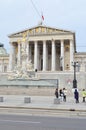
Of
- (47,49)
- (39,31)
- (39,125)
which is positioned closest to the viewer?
(39,125)

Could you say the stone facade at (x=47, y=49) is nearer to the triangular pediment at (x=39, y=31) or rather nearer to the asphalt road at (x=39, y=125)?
the triangular pediment at (x=39, y=31)

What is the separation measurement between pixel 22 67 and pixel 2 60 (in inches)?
1782

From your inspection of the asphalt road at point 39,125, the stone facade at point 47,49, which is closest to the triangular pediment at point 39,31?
the stone facade at point 47,49

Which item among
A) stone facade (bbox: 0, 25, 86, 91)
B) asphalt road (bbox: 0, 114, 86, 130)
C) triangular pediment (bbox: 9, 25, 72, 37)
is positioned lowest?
asphalt road (bbox: 0, 114, 86, 130)

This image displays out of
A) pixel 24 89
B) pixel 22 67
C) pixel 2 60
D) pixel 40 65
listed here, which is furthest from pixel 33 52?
pixel 24 89

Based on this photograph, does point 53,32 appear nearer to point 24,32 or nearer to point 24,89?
point 24,32

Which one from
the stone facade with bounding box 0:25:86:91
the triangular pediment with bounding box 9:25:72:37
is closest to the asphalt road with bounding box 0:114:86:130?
the stone facade with bounding box 0:25:86:91

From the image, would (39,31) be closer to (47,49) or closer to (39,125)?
(47,49)

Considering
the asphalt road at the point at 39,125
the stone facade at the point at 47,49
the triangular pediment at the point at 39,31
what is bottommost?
the asphalt road at the point at 39,125

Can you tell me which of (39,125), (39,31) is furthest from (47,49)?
(39,125)

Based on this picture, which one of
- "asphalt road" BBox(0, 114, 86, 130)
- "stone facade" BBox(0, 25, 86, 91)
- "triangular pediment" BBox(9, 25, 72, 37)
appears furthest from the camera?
"triangular pediment" BBox(9, 25, 72, 37)

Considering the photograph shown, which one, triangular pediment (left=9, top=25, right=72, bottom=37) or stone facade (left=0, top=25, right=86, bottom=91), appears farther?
triangular pediment (left=9, top=25, right=72, bottom=37)

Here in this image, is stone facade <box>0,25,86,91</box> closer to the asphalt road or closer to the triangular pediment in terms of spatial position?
the triangular pediment

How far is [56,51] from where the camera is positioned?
90875 millimetres
